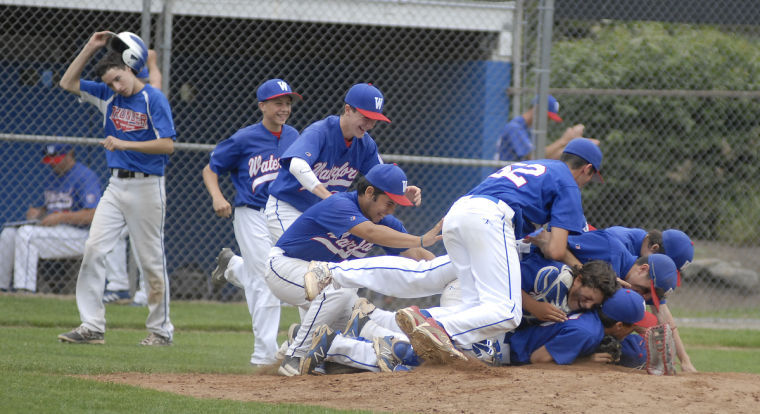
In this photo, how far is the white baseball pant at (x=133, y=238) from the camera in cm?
647

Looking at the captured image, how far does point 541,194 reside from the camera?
5215 mm

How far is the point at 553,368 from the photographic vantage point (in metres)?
5.08

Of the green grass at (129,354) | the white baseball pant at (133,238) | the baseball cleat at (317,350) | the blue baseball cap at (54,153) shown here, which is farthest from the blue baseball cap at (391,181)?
the blue baseball cap at (54,153)

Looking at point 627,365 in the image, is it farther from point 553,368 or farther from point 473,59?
point 473,59

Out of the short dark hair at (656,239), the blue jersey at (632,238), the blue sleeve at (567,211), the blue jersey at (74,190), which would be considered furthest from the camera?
the blue jersey at (74,190)

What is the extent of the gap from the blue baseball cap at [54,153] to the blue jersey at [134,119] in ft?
9.26

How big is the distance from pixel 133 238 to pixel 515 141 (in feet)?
13.1

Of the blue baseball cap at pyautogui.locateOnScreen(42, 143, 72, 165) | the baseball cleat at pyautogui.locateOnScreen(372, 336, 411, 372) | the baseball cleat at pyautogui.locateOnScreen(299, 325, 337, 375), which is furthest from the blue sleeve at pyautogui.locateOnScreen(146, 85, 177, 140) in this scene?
the blue baseball cap at pyautogui.locateOnScreen(42, 143, 72, 165)

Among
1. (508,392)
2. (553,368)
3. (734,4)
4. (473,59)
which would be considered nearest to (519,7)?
(473,59)

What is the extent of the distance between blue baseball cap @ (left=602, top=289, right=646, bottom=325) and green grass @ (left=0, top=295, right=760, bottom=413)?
1722 mm

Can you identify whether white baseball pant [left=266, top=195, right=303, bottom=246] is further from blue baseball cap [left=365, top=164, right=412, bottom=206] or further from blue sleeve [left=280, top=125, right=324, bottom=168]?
blue baseball cap [left=365, top=164, right=412, bottom=206]

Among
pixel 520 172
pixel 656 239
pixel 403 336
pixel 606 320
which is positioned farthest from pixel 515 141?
pixel 403 336

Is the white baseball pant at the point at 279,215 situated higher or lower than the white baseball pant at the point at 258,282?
higher

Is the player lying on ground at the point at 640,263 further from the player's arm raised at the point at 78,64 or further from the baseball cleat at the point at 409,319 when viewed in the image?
the player's arm raised at the point at 78,64
